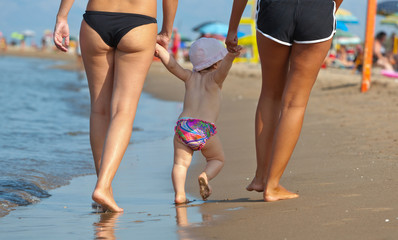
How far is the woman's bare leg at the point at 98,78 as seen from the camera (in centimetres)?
352

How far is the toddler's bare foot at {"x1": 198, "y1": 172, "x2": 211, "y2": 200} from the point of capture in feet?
12.6

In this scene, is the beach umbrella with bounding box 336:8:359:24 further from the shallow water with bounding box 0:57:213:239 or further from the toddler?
the toddler

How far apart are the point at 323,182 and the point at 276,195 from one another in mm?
594

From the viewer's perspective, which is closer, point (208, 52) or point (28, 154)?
point (208, 52)

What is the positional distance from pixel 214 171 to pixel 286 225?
1295 mm

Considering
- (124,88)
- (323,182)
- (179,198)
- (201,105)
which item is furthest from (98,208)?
(323,182)

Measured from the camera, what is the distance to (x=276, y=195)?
353 centimetres

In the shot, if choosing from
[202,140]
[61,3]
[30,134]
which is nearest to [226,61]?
[202,140]

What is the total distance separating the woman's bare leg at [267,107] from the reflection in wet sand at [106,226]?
0.92 metres

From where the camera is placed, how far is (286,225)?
2842 millimetres

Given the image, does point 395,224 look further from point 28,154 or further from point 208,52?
point 28,154

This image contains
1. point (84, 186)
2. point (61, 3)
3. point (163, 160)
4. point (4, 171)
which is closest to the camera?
point (61, 3)

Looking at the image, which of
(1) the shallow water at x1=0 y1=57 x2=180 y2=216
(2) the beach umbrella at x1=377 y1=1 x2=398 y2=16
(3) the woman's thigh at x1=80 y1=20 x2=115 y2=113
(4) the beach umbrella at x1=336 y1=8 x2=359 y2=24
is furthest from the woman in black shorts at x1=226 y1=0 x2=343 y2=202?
(4) the beach umbrella at x1=336 y1=8 x2=359 y2=24

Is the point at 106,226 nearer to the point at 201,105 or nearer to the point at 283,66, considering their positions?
the point at 201,105
